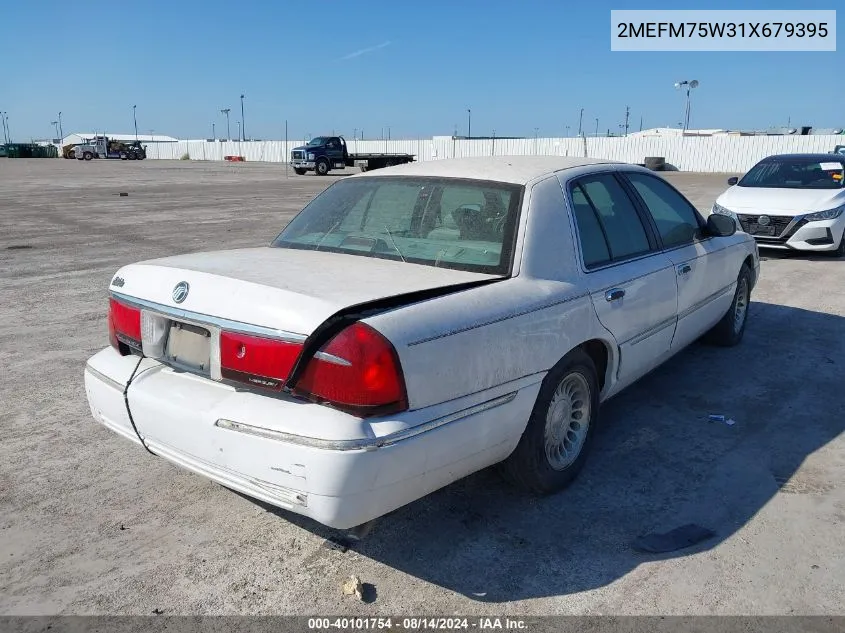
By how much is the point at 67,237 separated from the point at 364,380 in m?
11.5

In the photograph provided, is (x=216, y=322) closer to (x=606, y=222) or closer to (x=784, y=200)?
(x=606, y=222)

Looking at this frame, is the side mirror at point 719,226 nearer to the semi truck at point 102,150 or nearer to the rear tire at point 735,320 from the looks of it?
the rear tire at point 735,320

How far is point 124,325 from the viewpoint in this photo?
126 inches

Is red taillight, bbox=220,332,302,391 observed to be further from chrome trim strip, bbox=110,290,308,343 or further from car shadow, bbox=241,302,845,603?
car shadow, bbox=241,302,845,603

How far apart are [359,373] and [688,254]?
115 inches

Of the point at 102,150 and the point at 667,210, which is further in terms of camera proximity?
the point at 102,150

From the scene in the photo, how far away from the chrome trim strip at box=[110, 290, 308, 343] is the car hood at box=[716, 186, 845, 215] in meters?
9.23

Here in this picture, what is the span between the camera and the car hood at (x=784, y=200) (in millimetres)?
9961

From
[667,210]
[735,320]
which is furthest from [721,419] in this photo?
[735,320]

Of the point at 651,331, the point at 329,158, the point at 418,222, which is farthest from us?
the point at 329,158

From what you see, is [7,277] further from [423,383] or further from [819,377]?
[819,377]

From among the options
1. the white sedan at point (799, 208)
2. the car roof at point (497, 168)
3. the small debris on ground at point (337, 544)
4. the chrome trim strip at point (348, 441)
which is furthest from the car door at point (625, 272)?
the white sedan at point (799, 208)

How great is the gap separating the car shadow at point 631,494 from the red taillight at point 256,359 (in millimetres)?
920

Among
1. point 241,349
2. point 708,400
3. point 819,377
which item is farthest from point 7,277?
point 819,377
